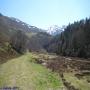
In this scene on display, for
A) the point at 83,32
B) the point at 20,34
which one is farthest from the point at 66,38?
the point at 20,34

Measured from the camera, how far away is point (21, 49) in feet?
394

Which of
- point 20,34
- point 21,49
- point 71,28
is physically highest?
point 71,28

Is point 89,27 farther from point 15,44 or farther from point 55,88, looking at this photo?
point 55,88

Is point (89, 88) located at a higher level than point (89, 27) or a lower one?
lower

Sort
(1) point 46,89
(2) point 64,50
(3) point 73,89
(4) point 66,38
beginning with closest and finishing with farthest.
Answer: (1) point 46,89, (3) point 73,89, (2) point 64,50, (4) point 66,38

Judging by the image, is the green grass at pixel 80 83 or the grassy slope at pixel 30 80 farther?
the green grass at pixel 80 83

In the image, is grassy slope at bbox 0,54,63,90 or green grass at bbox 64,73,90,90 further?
green grass at bbox 64,73,90,90

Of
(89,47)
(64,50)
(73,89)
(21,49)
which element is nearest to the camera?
(73,89)

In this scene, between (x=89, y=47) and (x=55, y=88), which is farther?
(x=89, y=47)

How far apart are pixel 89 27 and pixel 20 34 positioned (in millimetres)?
42991

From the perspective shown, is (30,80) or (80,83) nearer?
(80,83)

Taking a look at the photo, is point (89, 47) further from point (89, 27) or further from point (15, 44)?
point (15, 44)

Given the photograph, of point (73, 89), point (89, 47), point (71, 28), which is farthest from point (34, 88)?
point (71, 28)

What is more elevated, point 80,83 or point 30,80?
point 30,80
